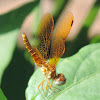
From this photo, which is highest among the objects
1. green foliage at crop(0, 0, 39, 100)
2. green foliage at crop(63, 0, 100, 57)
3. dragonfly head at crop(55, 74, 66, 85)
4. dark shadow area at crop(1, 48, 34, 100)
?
green foliage at crop(0, 0, 39, 100)

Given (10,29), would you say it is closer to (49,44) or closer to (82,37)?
(49,44)

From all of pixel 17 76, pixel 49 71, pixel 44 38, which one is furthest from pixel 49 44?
pixel 17 76

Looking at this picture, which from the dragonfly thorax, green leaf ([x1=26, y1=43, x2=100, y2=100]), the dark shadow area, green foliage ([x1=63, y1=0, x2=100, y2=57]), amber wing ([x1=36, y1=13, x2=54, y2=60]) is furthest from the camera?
green foliage ([x1=63, y1=0, x2=100, y2=57])

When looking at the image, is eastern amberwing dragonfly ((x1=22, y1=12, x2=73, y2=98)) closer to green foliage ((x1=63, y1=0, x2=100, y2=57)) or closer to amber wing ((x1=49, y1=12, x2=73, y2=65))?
amber wing ((x1=49, y1=12, x2=73, y2=65))

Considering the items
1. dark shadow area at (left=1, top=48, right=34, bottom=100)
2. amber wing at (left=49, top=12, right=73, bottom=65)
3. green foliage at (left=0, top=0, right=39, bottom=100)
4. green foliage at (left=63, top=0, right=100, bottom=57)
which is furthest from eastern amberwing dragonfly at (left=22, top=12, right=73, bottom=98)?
green foliage at (left=63, top=0, right=100, bottom=57)

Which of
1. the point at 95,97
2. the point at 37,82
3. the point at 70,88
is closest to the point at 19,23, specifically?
the point at 37,82

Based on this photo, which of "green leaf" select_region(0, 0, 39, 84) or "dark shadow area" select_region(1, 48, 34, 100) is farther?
"dark shadow area" select_region(1, 48, 34, 100)

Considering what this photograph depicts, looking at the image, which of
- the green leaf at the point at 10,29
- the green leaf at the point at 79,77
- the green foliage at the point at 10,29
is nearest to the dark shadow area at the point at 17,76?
the green foliage at the point at 10,29
